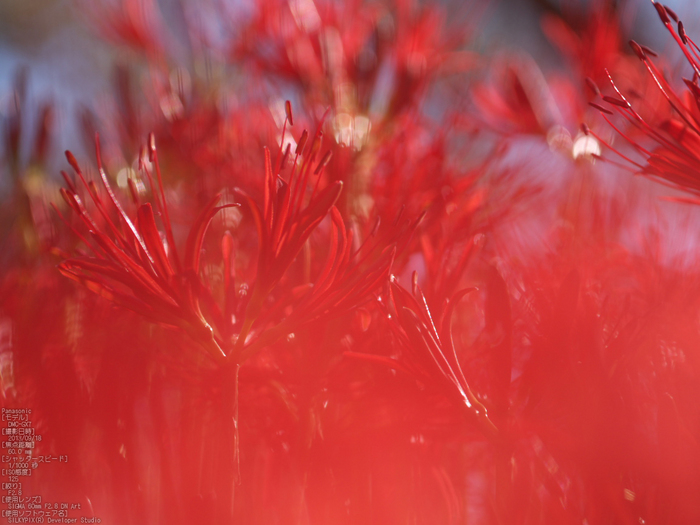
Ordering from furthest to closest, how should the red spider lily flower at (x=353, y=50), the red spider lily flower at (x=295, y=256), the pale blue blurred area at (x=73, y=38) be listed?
the pale blue blurred area at (x=73, y=38)
the red spider lily flower at (x=353, y=50)
the red spider lily flower at (x=295, y=256)

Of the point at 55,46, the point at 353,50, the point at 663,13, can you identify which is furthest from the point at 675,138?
the point at 55,46

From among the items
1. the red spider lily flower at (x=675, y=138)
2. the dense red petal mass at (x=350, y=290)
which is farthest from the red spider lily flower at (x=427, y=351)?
the red spider lily flower at (x=675, y=138)

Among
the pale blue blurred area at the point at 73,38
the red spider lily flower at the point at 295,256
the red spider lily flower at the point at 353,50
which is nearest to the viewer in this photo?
the red spider lily flower at the point at 295,256

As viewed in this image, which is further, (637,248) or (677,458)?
(637,248)

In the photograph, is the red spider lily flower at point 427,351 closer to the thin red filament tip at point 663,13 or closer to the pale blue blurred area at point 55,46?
the thin red filament tip at point 663,13

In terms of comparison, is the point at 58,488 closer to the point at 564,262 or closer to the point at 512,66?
the point at 564,262

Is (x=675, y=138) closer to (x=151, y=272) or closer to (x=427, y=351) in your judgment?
(x=427, y=351)

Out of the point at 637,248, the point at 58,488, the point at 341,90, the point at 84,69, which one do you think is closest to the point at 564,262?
the point at 637,248

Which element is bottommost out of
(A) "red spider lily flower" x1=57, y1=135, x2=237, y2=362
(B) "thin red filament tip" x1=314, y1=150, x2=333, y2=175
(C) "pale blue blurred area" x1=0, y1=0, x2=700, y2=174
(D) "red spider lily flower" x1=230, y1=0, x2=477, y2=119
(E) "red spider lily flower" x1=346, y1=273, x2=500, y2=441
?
(E) "red spider lily flower" x1=346, y1=273, x2=500, y2=441

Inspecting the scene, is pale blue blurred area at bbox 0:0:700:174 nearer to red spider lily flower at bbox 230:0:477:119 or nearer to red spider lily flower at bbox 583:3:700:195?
red spider lily flower at bbox 230:0:477:119

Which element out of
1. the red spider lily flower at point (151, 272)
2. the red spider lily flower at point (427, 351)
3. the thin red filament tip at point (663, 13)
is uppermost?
the thin red filament tip at point (663, 13)

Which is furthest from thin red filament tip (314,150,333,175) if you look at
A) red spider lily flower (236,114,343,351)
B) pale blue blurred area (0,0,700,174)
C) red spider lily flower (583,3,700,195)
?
pale blue blurred area (0,0,700,174)
